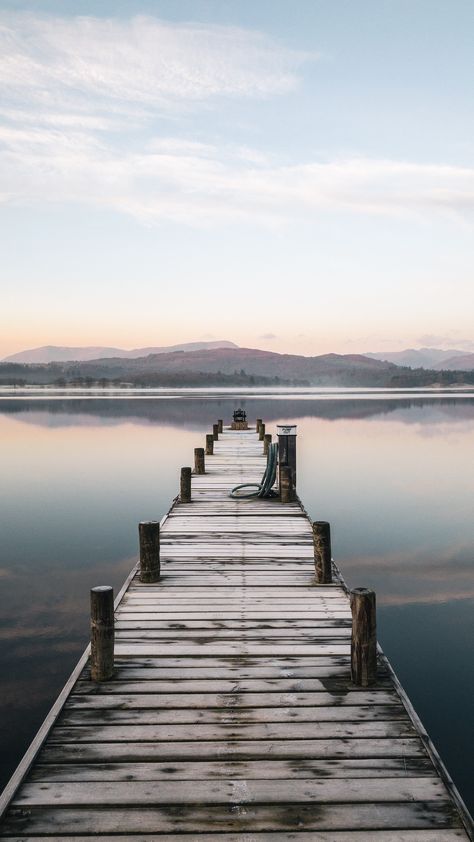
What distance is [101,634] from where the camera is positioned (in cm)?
561

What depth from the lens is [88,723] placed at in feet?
16.2

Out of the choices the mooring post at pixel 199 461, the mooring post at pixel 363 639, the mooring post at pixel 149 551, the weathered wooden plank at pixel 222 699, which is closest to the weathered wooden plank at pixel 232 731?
the weathered wooden plank at pixel 222 699

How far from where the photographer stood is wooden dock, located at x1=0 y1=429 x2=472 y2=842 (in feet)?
12.6

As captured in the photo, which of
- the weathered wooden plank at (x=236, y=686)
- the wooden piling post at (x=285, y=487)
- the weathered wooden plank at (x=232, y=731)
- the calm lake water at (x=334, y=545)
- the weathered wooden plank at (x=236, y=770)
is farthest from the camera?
the wooden piling post at (x=285, y=487)

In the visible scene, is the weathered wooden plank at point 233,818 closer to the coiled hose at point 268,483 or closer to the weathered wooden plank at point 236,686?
the weathered wooden plank at point 236,686

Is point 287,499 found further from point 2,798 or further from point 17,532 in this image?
point 2,798

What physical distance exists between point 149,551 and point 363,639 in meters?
3.87

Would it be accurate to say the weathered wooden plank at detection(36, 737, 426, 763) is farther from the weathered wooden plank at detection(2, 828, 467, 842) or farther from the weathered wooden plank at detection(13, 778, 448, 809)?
the weathered wooden plank at detection(2, 828, 467, 842)

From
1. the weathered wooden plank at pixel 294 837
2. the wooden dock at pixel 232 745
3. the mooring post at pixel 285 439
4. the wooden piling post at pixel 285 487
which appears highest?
the mooring post at pixel 285 439

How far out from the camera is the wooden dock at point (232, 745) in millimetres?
3852

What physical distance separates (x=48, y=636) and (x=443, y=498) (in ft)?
55.7

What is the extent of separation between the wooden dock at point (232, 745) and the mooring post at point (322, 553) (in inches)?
28.4

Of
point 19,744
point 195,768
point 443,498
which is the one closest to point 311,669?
point 195,768

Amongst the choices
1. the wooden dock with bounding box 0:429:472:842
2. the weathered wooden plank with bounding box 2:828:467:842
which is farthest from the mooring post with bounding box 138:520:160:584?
the weathered wooden plank with bounding box 2:828:467:842
